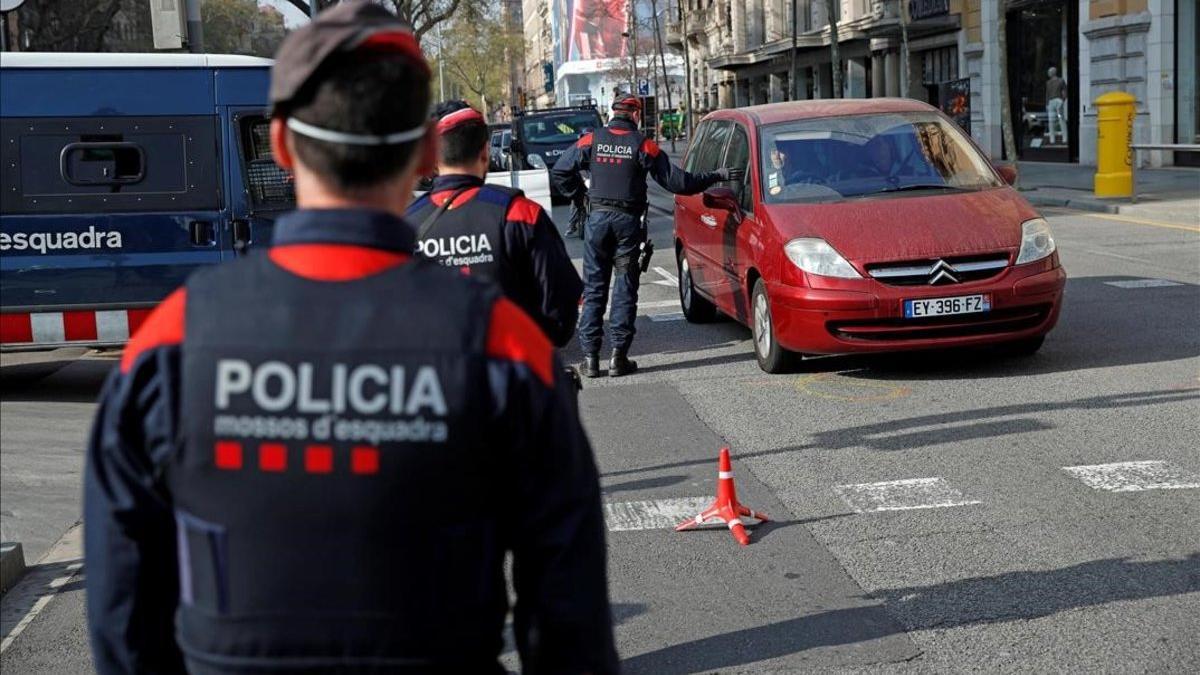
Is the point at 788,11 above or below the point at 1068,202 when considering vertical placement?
above

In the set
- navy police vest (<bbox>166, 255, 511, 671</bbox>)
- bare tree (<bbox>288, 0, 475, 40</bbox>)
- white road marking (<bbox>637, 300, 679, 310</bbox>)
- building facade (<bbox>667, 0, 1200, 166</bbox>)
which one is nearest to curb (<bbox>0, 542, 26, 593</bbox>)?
navy police vest (<bbox>166, 255, 511, 671</bbox>)

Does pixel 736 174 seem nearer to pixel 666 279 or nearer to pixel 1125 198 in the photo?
pixel 666 279

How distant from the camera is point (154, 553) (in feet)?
6.83

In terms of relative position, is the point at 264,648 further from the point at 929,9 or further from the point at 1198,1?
the point at 929,9

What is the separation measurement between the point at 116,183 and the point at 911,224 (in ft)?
17.2

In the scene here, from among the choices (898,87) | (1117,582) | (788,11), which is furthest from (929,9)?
(1117,582)

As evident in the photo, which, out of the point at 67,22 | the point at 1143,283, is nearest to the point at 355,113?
the point at 1143,283

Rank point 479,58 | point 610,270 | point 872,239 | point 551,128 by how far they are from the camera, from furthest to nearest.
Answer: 1. point 479,58
2. point 551,128
3. point 610,270
4. point 872,239

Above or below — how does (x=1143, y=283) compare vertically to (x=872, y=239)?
below

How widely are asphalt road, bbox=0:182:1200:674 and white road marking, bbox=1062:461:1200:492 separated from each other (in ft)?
0.06

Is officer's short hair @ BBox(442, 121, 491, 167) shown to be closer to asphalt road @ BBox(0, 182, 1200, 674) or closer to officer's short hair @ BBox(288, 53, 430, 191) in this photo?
asphalt road @ BBox(0, 182, 1200, 674)

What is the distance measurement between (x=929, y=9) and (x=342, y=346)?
39987mm

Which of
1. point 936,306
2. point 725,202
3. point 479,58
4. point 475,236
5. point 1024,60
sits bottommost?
point 936,306

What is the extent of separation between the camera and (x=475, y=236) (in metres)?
4.55
